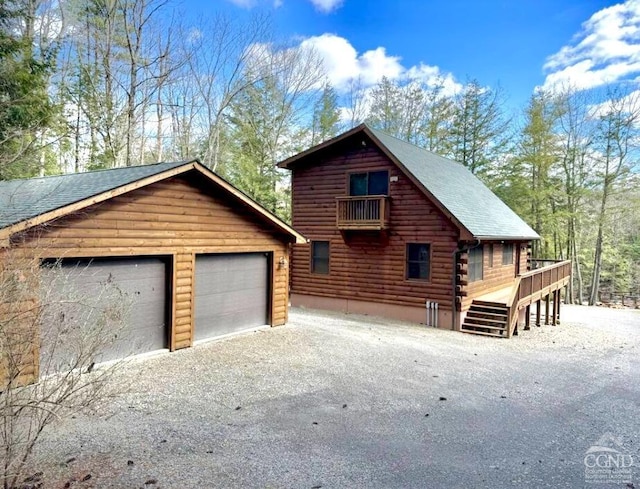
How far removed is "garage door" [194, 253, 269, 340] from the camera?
30.2 ft

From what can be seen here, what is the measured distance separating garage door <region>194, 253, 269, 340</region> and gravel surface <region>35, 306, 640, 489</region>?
49 centimetres

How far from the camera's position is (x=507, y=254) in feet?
54.4

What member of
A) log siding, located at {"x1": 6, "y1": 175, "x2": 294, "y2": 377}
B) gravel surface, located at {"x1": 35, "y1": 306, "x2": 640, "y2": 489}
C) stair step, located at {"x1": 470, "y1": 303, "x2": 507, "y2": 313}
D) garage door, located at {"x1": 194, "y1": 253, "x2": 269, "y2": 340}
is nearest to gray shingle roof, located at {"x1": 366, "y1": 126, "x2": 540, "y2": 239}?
stair step, located at {"x1": 470, "y1": 303, "x2": 507, "y2": 313}

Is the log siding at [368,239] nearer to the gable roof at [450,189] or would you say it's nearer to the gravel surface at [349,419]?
the gable roof at [450,189]

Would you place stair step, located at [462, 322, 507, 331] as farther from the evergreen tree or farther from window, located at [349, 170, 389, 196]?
the evergreen tree

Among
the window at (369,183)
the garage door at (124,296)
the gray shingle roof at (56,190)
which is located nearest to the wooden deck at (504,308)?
the window at (369,183)

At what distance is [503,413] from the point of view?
588 cm

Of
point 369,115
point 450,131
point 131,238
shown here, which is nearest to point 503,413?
point 131,238

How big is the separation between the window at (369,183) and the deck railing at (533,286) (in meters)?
4.91

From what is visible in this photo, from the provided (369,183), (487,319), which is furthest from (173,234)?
(487,319)

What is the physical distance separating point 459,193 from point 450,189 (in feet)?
1.88

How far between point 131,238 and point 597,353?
Result: 432 inches

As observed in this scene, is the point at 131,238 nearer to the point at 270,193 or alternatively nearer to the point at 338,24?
the point at 270,193

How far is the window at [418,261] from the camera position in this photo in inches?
507
